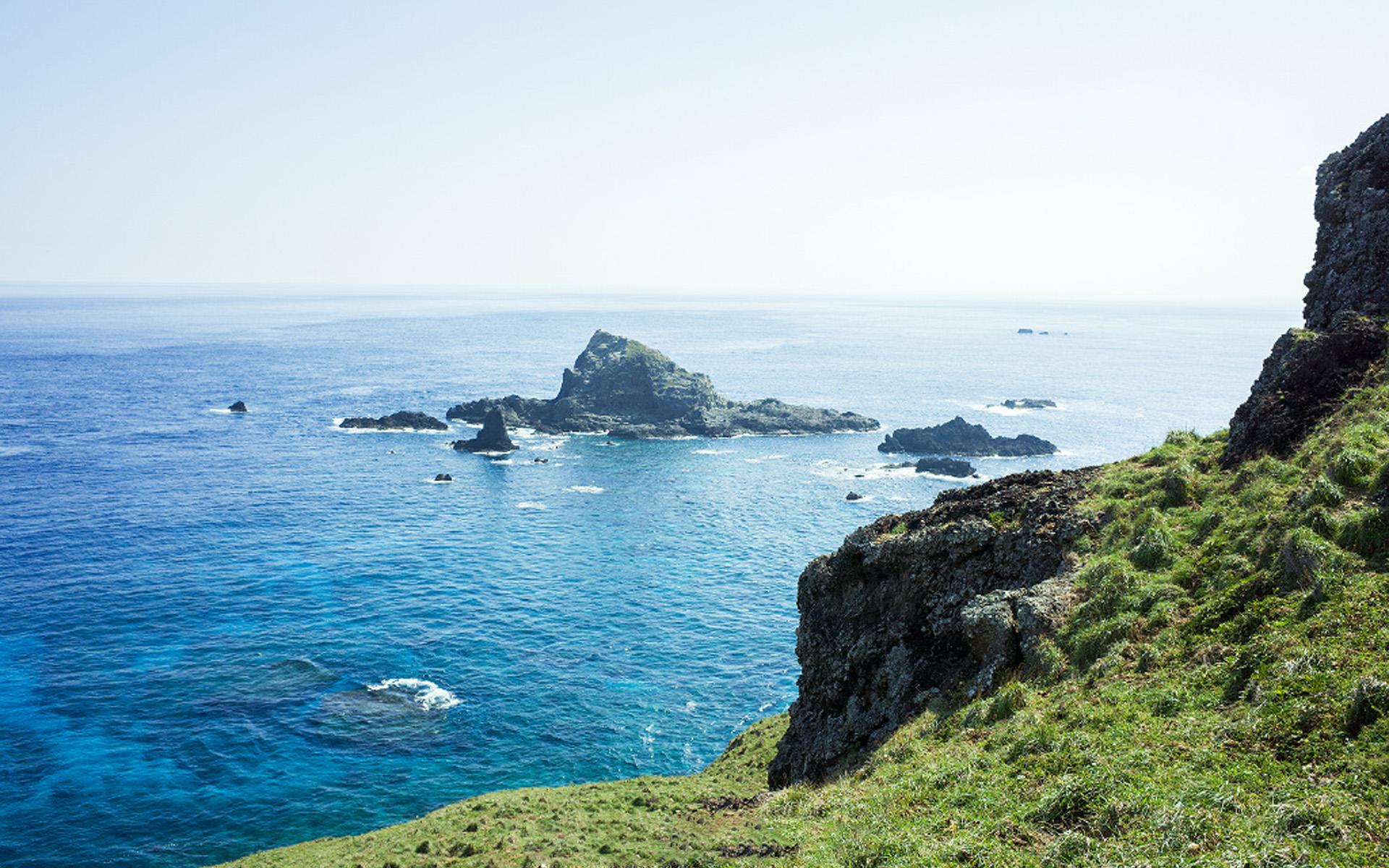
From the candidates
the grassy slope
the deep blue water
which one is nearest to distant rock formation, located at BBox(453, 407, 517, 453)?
the deep blue water

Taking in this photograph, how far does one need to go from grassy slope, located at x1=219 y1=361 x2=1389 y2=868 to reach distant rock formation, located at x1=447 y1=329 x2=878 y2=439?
110 meters

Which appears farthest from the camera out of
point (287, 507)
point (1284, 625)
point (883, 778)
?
point (287, 507)

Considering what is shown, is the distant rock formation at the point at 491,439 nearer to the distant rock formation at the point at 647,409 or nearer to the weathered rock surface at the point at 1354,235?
the distant rock formation at the point at 647,409

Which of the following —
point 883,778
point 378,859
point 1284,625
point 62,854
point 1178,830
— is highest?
point 1284,625

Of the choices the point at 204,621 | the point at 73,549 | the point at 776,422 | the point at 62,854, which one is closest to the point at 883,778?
the point at 62,854

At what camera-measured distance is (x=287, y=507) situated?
86.6m

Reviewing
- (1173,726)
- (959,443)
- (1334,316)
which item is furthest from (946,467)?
(1173,726)

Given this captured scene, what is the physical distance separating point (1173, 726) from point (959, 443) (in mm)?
110644

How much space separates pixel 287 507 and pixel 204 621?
3040cm

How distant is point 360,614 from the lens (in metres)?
60.5

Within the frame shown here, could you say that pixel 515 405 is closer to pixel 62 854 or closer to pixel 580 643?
pixel 580 643

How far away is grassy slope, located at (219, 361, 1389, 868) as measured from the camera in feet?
36.3

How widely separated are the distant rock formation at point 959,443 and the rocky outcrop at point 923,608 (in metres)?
92.9

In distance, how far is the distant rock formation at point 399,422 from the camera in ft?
423
